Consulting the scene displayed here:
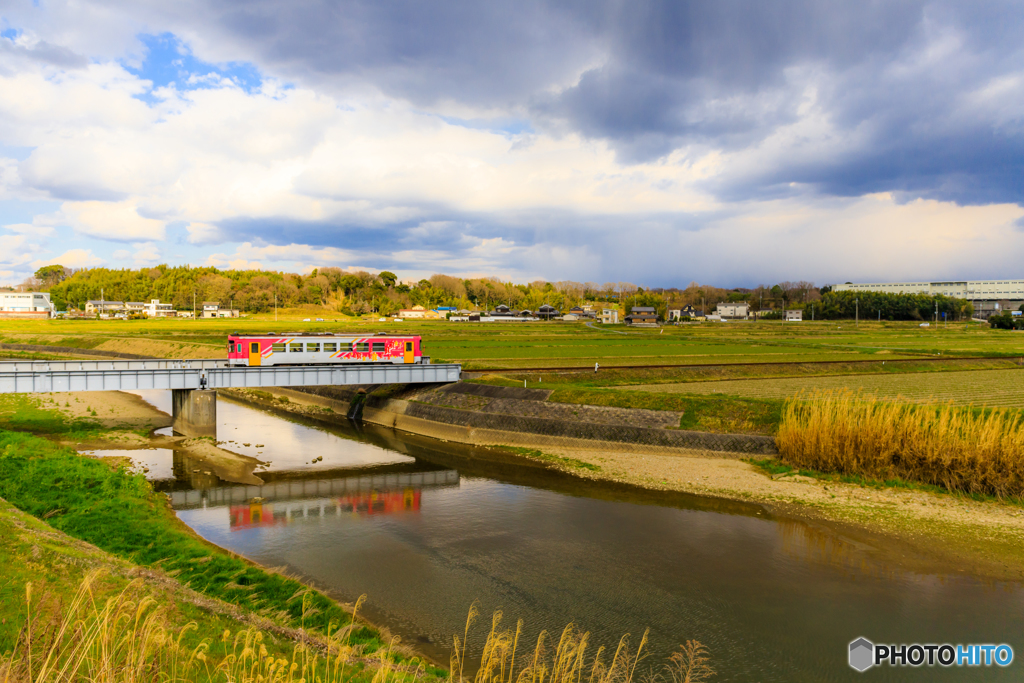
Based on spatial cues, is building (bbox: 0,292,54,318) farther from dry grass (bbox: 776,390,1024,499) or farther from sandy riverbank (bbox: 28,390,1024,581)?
dry grass (bbox: 776,390,1024,499)

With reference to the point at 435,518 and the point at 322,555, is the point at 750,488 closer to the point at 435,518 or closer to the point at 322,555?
the point at 435,518

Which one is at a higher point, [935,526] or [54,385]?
[54,385]

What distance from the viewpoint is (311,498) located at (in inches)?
1105

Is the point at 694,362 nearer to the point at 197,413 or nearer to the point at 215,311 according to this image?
the point at 197,413

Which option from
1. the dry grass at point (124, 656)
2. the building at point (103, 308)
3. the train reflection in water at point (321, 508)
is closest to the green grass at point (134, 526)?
the train reflection in water at point (321, 508)

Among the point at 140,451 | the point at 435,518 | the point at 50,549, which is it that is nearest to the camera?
the point at 50,549

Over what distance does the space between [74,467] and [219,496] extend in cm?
625

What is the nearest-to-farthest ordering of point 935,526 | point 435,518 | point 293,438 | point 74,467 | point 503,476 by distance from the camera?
point 935,526 < point 435,518 < point 74,467 < point 503,476 < point 293,438

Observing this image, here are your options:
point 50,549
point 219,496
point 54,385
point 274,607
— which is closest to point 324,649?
point 274,607

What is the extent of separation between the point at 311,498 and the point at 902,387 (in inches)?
1812

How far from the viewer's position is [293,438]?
4147cm

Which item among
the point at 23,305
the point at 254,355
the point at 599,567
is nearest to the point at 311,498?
the point at 599,567

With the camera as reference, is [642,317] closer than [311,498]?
No

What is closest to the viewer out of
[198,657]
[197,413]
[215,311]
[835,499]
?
[198,657]
